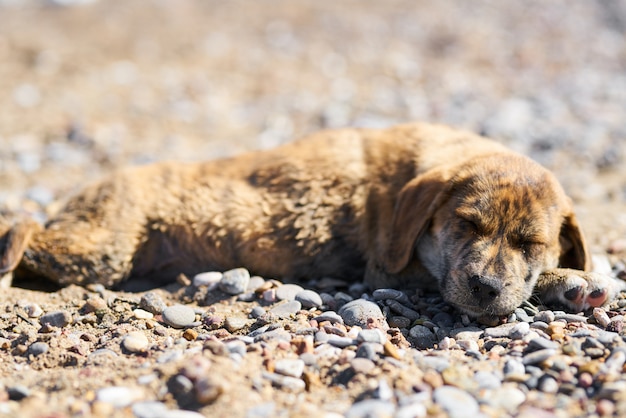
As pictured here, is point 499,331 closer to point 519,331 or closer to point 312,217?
point 519,331

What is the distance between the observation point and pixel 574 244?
4.91m

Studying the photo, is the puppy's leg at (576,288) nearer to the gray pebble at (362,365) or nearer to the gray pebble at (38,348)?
the gray pebble at (362,365)

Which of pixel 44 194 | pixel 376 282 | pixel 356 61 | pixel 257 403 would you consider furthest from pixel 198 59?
pixel 257 403

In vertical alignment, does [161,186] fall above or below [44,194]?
above

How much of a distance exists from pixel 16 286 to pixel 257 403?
3081 mm

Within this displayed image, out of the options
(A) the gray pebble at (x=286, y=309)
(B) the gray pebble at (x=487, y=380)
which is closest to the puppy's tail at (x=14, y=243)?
(A) the gray pebble at (x=286, y=309)

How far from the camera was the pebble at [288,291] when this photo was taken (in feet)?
16.3

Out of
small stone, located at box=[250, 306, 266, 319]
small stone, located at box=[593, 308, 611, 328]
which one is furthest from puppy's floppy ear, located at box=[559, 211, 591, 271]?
small stone, located at box=[250, 306, 266, 319]

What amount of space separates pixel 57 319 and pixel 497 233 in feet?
9.55

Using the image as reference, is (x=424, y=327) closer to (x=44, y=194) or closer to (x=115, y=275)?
(x=115, y=275)

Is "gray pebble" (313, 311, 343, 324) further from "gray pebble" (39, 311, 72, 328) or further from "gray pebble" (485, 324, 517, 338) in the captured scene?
"gray pebble" (39, 311, 72, 328)

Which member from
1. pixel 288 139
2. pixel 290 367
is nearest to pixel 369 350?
pixel 290 367

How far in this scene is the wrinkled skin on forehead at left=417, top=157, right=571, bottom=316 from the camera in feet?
14.4

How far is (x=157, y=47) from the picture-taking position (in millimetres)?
11883
